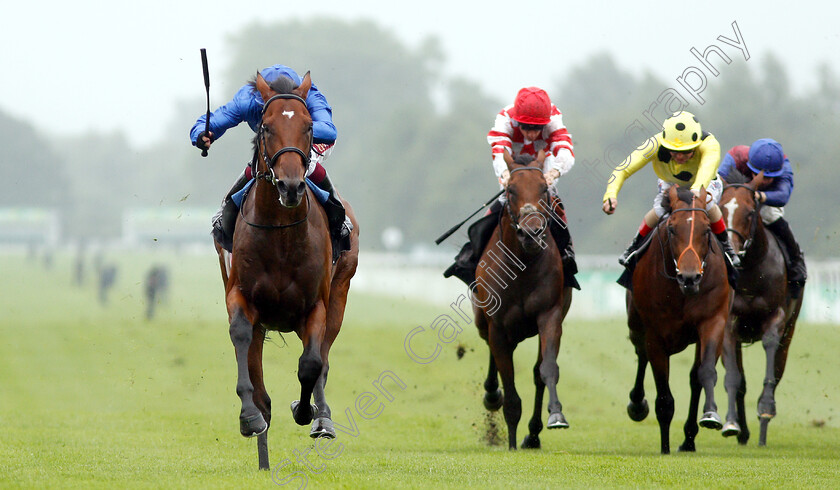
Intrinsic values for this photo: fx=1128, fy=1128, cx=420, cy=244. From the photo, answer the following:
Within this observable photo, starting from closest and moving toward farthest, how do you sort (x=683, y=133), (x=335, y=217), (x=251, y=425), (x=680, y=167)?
(x=251, y=425) → (x=335, y=217) → (x=683, y=133) → (x=680, y=167)

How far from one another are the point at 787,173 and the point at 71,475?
284 inches

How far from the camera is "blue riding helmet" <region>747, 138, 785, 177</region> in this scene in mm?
10781

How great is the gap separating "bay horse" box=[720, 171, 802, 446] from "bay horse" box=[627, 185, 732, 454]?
91 cm

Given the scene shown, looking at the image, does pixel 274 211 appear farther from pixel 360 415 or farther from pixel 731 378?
pixel 360 415

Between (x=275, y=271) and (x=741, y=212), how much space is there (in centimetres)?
499

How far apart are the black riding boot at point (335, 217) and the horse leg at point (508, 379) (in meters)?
1.81

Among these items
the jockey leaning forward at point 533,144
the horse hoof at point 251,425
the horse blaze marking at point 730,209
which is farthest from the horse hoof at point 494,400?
the horse hoof at point 251,425

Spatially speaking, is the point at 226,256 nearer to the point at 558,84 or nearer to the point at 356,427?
the point at 356,427

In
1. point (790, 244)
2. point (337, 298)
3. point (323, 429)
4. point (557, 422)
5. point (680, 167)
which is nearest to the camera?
point (323, 429)

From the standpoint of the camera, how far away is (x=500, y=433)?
1112 cm

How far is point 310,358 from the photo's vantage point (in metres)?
7.11

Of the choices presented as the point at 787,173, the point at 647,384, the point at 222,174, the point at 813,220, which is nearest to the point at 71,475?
the point at 787,173

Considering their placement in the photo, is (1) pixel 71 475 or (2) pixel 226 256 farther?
(2) pixel 226 256

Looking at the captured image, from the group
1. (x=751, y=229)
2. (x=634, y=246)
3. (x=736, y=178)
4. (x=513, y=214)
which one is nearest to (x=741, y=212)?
(x=751, y=229)
